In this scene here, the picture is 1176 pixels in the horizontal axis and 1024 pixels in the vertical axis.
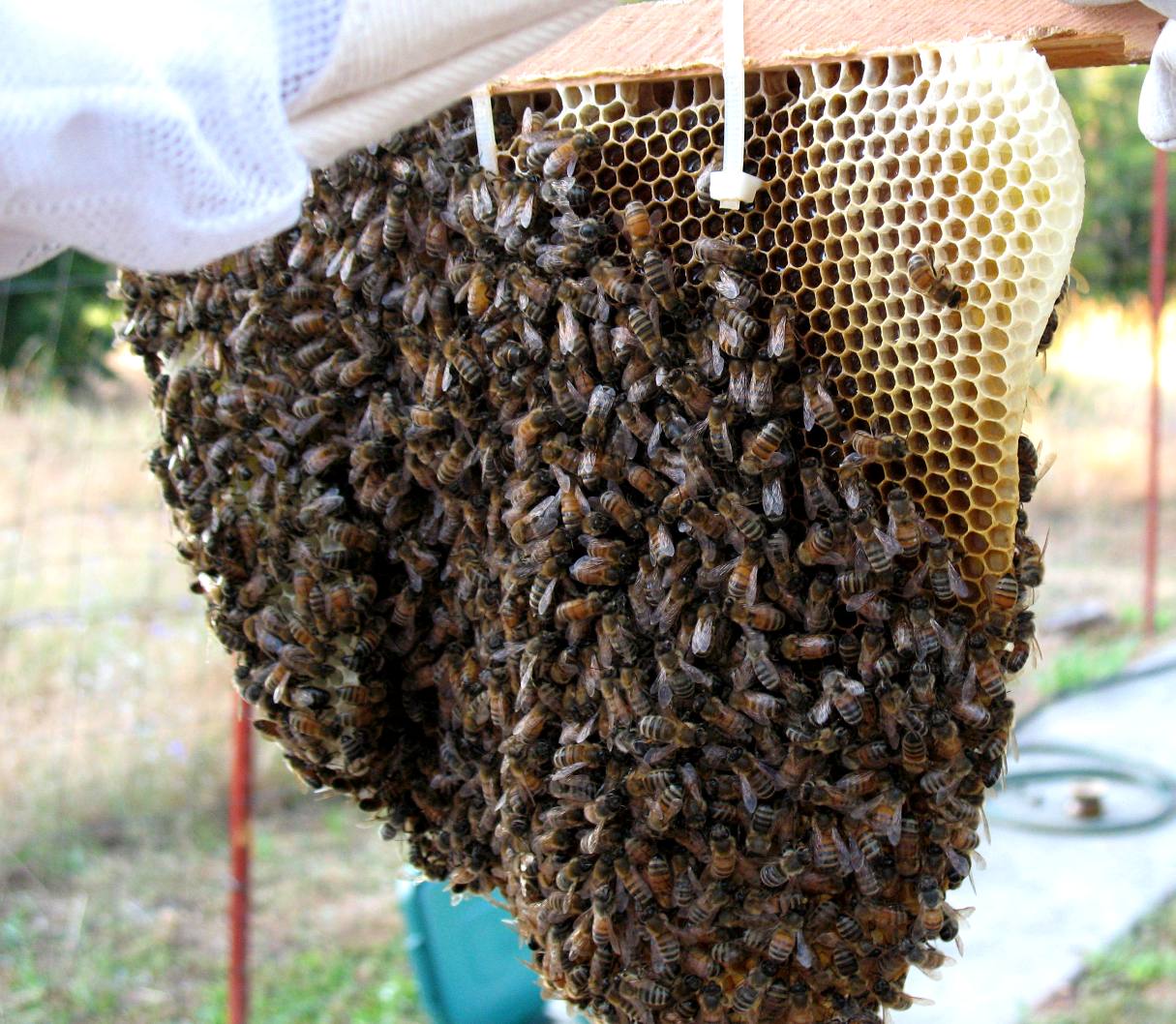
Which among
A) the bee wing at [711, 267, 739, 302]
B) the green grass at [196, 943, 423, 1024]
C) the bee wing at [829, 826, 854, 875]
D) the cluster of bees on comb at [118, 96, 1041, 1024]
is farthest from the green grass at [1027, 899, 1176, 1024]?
the bee wing at [711, 267, 739, 302]

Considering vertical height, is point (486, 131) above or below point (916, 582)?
above

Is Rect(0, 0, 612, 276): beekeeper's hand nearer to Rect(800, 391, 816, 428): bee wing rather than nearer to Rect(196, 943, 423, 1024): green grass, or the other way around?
Rect(800, 391, 816, 428): bee wing

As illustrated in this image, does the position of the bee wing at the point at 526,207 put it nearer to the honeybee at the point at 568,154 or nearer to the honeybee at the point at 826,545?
the honeybee at the point at 568,154

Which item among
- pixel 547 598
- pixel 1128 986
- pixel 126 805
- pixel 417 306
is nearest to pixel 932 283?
pixel 547 598

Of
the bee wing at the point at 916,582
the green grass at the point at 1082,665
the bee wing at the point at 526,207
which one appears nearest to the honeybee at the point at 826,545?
the bee wing at the point at 916,582

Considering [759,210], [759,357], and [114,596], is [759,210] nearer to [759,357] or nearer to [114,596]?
[759,357]

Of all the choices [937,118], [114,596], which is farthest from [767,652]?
[114,596]

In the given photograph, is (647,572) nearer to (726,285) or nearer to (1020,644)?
(726,285)
